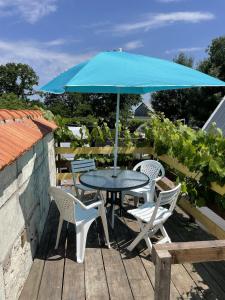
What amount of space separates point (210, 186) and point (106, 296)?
1.66 m

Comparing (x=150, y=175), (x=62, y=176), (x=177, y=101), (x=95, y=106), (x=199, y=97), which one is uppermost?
(x=150, y=175)

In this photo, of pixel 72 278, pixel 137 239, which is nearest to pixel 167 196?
pixel 137 239

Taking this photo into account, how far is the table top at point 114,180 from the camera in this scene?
4.05 m

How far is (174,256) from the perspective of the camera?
69.7 inches

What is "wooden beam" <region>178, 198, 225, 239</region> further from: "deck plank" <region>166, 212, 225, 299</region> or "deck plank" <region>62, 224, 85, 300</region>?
"deck plank" <region>62, 224, 85, 300</region>

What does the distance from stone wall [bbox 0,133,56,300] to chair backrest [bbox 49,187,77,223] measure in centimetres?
30

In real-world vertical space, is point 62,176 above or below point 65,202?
below

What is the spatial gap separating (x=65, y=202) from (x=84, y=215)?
0.32 meters

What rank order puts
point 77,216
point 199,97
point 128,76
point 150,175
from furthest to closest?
point 199,97 < point 150,175 < point 77,216 < point 128,76

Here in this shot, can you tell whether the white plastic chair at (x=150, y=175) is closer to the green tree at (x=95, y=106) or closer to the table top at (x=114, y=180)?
the table top at (x=114, y=180)

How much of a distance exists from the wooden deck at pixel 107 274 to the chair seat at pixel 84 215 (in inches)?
17.3

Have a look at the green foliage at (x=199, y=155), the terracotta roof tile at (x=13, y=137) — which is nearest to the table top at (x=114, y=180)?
the green foliage at (x=199, y=155)

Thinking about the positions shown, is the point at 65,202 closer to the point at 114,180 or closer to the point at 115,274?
the point at 115,274

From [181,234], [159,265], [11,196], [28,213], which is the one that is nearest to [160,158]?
[181,234]
